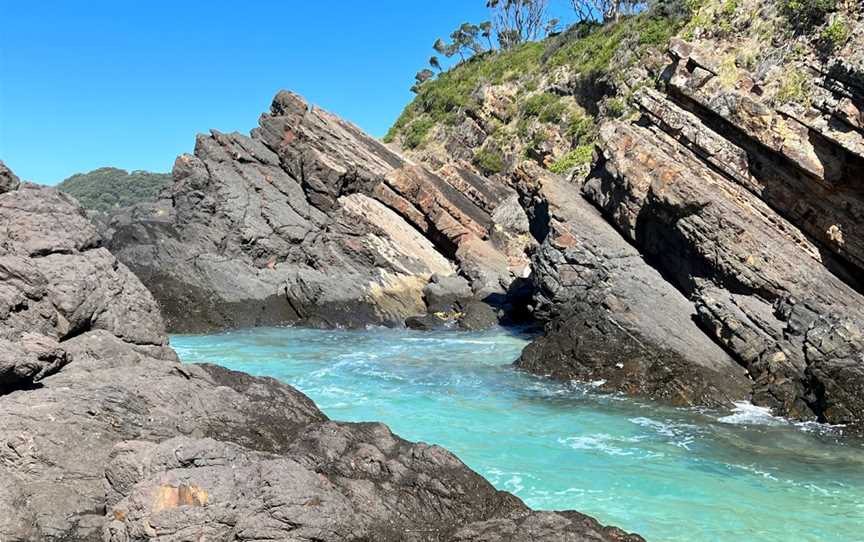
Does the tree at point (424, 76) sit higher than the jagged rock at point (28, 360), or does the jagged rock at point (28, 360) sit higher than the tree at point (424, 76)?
the tree at point (424, 76)

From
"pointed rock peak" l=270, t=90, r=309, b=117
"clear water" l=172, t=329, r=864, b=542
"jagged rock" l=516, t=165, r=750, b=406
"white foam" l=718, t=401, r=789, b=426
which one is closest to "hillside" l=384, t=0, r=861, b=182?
"jagged rock" l=516, t=165, r=750, b=406

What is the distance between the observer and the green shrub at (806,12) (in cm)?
1908

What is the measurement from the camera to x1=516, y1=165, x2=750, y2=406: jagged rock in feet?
50.8

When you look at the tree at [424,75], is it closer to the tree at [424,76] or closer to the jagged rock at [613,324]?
the tree at [424,76]

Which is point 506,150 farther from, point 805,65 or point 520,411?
point 520,411

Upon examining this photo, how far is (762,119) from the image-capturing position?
16.7m

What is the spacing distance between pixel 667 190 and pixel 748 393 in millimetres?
5534

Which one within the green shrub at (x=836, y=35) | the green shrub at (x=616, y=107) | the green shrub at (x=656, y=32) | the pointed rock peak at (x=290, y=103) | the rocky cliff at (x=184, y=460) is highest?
the green shrub at (x=656, y=32)

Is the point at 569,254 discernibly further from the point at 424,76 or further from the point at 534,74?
the point at 424,76

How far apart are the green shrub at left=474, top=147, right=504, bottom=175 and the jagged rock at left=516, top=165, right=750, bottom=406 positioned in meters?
27.4

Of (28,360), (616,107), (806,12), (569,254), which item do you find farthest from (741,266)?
(616,107)

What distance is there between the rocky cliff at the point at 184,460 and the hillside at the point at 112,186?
91125 millimetres

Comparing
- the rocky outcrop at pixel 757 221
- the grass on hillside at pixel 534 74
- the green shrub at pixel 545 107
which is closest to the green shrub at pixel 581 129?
the grass on hillside at pixel 534 74

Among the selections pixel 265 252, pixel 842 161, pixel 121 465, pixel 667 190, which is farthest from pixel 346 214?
pixel 121 465
